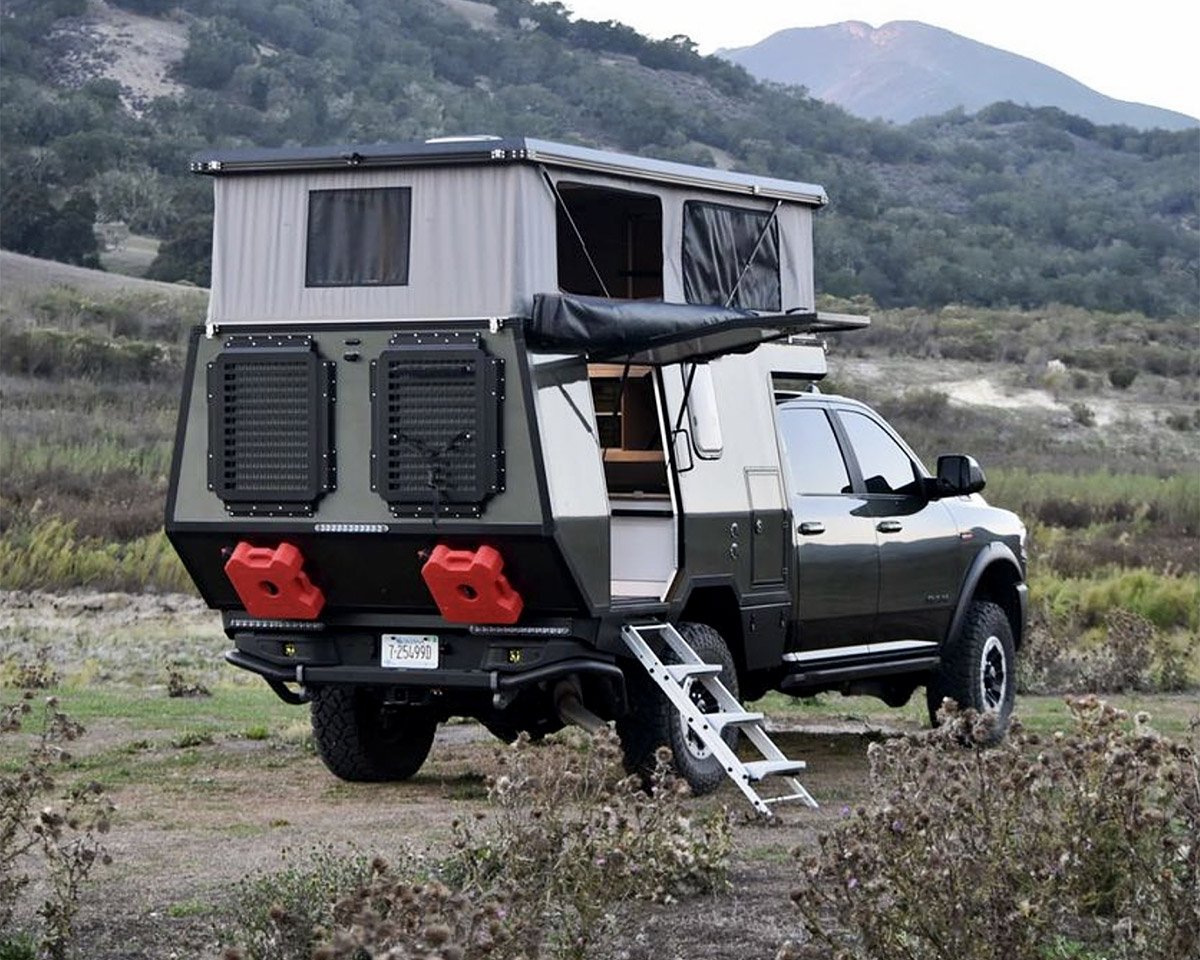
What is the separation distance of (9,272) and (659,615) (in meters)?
44.2

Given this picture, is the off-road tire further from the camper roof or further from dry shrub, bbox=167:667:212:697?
dry shrub, bbox=167:667:212:697

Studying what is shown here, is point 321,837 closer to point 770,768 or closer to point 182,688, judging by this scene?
point 770,768

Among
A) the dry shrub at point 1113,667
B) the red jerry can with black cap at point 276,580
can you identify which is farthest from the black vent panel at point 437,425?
the dry shrub at point 1113,667

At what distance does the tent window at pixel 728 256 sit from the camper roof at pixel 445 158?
28 cm

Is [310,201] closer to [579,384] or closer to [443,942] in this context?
[579,384]

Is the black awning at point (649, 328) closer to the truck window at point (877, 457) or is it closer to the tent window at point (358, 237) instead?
the tent window at point (358, 237)

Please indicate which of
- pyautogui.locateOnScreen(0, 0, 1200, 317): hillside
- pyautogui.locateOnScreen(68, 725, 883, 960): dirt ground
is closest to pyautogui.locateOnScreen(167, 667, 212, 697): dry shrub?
pyautogui.locateOnScreen(68, 725, 883, 960): dirt ground

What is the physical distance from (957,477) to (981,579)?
113 centimetres

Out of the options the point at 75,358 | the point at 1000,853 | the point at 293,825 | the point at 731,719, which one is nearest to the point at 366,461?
the point at 293,825

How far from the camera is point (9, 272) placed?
5278 centimetres

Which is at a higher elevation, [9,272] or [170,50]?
[170,50]

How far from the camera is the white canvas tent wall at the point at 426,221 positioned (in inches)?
401

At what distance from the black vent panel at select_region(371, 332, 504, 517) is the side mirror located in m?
3.60

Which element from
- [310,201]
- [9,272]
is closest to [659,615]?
[310,201]
